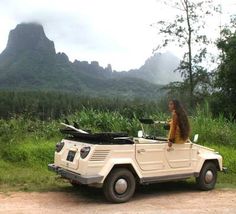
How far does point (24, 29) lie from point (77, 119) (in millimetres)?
91290

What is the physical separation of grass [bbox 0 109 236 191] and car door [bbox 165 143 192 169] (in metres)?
1.35

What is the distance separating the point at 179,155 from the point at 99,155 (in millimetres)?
1855

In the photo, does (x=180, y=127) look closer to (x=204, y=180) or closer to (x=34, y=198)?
(x=204, y=180)

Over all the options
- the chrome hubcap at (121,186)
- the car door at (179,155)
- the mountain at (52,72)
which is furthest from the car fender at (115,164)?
the mountain at (52,72)

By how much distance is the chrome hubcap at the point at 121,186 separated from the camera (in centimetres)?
773

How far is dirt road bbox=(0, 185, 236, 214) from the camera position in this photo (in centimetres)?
725

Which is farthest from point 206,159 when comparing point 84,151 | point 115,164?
point 84,151

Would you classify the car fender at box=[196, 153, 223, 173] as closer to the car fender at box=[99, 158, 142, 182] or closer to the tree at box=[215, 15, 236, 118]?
the car fender at box=[99, 158, 142, 182]

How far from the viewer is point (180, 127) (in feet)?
28.3

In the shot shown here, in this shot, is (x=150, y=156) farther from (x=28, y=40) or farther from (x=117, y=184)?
(x=28, y=40)

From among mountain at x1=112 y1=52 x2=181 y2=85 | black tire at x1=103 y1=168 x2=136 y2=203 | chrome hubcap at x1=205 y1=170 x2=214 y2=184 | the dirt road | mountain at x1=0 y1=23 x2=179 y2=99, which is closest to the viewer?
the dirt road

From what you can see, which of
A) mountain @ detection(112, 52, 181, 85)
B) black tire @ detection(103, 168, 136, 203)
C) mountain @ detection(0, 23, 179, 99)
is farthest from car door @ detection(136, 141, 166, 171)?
mountain @ detection(112, 52, 181, 85)

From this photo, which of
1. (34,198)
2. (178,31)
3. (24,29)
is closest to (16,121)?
(34,198)

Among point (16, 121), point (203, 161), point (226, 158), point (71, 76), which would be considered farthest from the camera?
point (71, 76)
